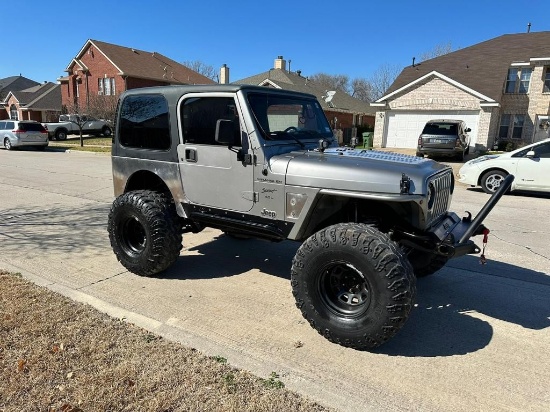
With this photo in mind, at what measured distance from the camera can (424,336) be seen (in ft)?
11.1

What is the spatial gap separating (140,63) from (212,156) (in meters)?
38.6

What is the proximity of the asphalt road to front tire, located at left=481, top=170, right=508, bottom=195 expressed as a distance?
12.6 feet

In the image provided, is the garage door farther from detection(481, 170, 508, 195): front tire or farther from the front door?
the front door

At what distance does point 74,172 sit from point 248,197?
11400mm

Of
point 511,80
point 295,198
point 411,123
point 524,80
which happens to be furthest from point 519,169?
point 511,80

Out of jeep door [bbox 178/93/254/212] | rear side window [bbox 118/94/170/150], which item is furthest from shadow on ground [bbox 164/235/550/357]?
rear side window [bbox 118/94/170/150]

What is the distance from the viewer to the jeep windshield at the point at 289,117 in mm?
3777

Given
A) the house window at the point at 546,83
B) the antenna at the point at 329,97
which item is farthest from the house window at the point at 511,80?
the antenna at the point at 329,97

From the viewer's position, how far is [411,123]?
904 inches

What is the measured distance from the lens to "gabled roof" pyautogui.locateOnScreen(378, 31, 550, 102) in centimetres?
2222

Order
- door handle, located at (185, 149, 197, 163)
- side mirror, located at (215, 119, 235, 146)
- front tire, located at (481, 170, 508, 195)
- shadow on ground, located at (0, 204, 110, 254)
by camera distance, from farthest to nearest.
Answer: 1. front tire, located at (481, 170, 508, 195)
2. shadow on ground, located at (0, 204, 110, 254)
3. door handle, located at (185, 149, 197, 163)
4. side mirror, located at (215, 119, 235, 146)

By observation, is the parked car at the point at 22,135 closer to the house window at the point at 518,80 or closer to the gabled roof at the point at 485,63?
the gabled roof at the point at 485,63

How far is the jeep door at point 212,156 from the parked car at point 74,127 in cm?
2849

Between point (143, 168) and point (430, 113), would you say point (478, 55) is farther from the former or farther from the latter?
point (143, 168)
